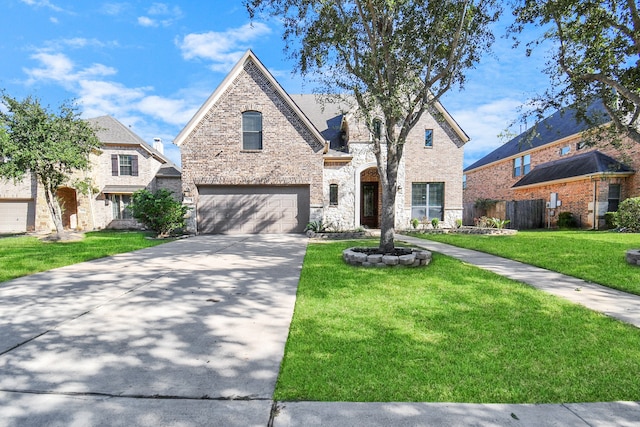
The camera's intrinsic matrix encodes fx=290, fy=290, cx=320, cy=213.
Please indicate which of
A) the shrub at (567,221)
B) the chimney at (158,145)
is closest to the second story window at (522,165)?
the shrub at (567,221)

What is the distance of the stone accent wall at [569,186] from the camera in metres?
16.0

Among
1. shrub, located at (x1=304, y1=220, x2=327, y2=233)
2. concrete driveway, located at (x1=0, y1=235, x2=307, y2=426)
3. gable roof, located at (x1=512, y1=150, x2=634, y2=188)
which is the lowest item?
concrete driveway, located at (x1=0, y1=235, x2=307, y2=426)

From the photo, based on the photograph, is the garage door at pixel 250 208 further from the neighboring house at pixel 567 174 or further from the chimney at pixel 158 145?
the chimney at pixel 158 145

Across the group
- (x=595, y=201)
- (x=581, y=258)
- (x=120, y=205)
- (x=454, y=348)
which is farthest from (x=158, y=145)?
(x=595, y=201)

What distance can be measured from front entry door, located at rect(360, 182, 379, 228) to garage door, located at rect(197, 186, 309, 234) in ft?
15.9

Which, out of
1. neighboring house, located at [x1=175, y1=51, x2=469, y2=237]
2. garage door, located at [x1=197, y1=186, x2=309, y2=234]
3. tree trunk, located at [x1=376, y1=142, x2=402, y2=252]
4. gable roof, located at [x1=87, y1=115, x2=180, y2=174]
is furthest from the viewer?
gable roof, located at [x1=87, y1=115, x2=180, y2=174]

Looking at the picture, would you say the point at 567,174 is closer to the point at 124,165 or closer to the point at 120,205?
the point at 124,165

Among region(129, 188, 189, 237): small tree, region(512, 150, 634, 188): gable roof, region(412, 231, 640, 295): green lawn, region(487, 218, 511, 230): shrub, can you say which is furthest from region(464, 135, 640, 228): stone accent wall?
A: region(129, 188, 189, 237): small tree

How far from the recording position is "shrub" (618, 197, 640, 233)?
13484mm

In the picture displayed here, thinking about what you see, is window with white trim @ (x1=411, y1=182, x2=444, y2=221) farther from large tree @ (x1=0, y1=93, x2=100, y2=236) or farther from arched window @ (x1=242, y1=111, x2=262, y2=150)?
large tree @ (x1=0, y1=93, x2=100, y2=236)

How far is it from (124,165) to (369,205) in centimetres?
1687

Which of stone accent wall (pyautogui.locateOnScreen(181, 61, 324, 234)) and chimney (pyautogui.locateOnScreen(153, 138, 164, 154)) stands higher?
chimney (pyautogui.locateOnScreen(153, 138, 164, 154))

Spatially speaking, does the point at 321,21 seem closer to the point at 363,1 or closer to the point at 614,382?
the point at 363,1

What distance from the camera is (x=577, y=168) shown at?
692 inches
